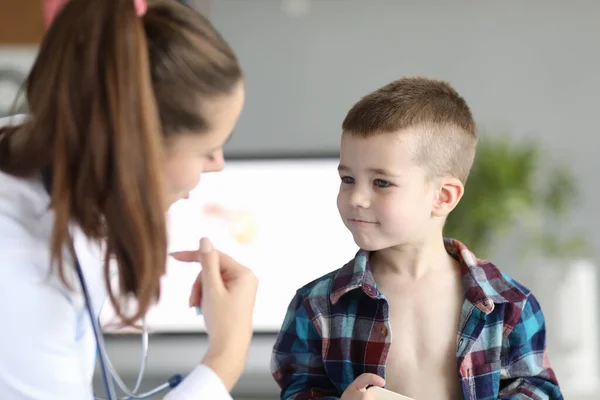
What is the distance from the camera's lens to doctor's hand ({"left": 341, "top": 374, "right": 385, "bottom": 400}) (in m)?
1.12

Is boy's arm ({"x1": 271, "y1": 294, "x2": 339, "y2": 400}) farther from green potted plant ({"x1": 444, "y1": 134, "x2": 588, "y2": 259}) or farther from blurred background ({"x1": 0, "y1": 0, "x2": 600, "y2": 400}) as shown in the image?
blurred background ({"x1": 0, "y1": 0, "x2": 600, "y2": 400})

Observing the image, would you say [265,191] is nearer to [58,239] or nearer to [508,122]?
[508,122]

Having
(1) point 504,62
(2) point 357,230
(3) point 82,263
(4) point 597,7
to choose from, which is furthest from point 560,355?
(3) point 82,263

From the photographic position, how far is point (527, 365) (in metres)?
1.25

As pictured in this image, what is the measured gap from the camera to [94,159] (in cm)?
89

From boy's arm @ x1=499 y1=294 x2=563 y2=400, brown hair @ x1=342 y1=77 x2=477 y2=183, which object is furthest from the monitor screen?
boy's arm @ x1=499 y1=294 x2=563 y2=400

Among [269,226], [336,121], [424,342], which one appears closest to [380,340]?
[424,342]

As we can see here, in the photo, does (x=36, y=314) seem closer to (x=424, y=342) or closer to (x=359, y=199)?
(x=359, y=199)

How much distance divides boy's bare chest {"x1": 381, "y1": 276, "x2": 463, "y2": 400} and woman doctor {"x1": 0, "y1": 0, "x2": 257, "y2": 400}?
1.09ft

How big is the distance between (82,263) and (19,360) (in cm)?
14

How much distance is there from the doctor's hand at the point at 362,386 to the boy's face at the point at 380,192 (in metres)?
Result: 0.21

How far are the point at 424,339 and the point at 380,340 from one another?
76 mm

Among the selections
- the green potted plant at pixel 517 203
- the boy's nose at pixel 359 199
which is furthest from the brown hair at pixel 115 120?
the green potted plant at pixel 517 203

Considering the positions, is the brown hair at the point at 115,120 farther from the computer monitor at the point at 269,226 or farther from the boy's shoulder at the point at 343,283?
the computer monitor at the point at 269,226
